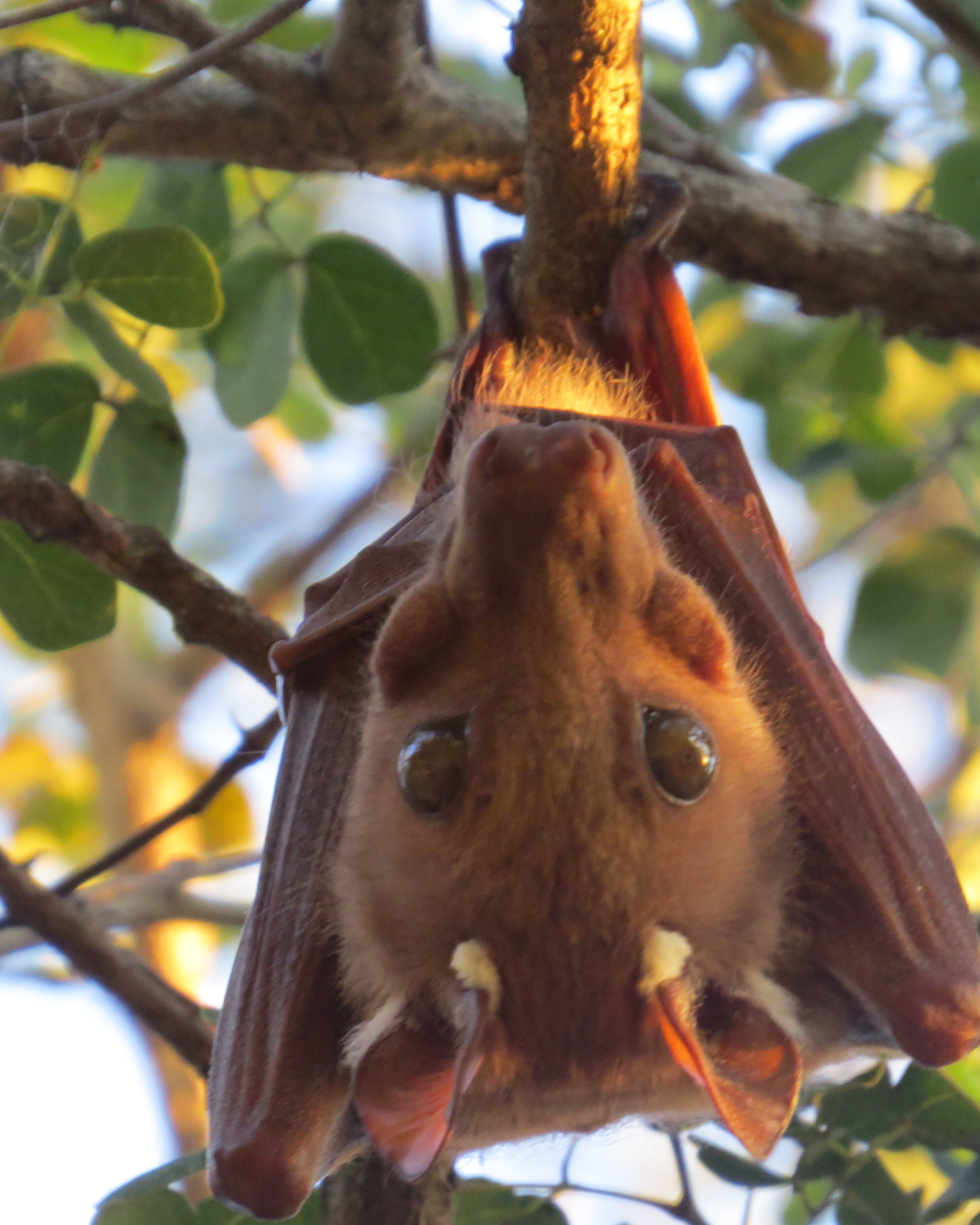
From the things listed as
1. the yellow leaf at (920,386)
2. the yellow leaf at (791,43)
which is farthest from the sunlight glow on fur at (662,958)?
the yellow leaf at (920,386)

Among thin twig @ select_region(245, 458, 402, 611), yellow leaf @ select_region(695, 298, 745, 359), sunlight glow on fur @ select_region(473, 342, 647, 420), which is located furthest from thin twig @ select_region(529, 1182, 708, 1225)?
thin twig @ select_region(245, 458, 402, 611)

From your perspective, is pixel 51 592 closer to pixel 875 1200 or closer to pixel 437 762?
pixel 437 762

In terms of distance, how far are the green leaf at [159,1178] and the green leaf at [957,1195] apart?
150 centimetres

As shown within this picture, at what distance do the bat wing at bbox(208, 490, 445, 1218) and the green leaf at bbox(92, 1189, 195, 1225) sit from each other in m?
0.24

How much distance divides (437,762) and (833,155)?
115 inches

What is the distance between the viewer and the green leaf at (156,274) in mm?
3039

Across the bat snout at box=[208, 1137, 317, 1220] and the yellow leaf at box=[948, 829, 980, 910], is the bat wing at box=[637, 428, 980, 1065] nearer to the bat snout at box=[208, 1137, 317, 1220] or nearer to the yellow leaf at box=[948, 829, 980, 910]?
the bat snout at box=[208, 1137, 317, 1220]

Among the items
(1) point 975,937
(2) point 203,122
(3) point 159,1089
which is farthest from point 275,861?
(3) point 159,1089

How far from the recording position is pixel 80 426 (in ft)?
11.3

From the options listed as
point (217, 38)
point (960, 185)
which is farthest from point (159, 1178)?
point (960, 185)

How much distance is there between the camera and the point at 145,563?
300cm

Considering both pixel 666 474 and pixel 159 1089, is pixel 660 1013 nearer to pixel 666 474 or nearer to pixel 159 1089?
pixel 666 474

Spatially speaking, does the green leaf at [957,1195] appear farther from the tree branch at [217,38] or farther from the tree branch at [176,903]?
the tree branch at [217,38]

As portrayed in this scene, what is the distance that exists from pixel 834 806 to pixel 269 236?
2244 millimetres
